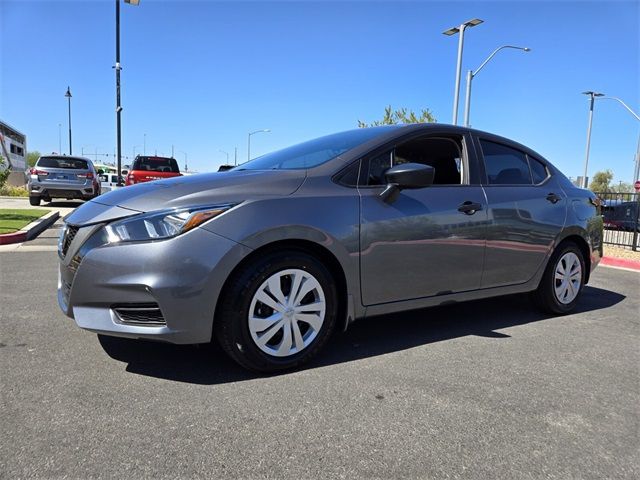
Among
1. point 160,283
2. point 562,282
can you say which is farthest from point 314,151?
point 562,282

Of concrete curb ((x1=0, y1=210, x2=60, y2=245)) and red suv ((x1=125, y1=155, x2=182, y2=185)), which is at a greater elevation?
red suv ((x1=125, y1=155, x2=182, y2=185))

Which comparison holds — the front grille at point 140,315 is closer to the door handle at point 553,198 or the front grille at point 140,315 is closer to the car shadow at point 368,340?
the car shadow at point 368,340

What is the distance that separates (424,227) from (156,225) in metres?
1.79

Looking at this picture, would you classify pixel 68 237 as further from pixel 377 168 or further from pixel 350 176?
pixel 377 168

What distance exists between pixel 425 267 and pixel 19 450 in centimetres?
256

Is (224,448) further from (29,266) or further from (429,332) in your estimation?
(29,266)

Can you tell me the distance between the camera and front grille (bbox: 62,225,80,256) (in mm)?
2939

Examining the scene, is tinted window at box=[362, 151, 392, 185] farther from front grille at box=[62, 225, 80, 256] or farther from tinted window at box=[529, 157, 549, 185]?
front grille at box=[62, 225, 80, 256]

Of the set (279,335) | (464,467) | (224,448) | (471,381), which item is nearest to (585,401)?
(471,381)

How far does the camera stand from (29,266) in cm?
614

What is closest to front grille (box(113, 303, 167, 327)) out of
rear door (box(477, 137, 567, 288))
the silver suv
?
rear door (box(477, 137, 567, 288))

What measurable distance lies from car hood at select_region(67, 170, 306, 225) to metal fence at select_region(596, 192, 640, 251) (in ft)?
30.7

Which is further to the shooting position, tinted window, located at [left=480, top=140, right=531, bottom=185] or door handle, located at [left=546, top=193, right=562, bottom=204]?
door handle, located at [left=546, top=193, right=562, bottom=204]

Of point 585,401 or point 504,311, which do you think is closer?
point 585,401
